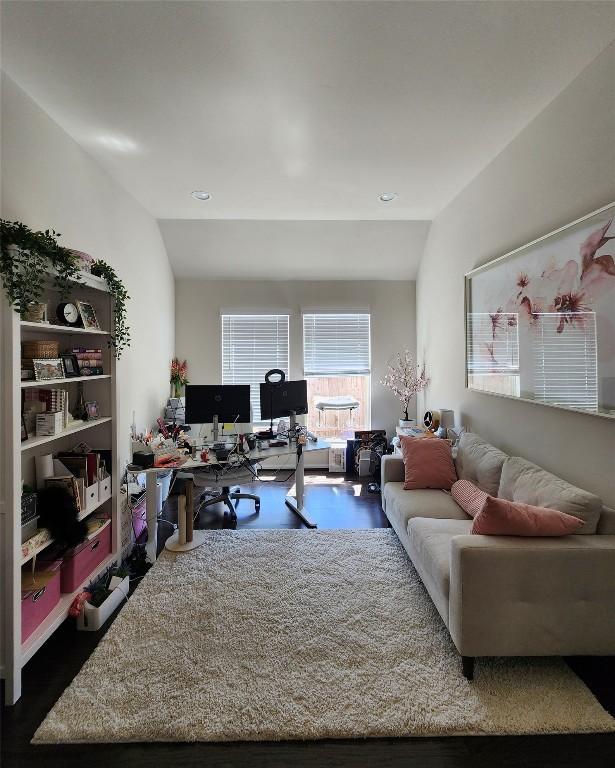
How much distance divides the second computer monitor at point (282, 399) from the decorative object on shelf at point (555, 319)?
173cm

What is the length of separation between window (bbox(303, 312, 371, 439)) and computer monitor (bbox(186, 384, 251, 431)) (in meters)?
1.74

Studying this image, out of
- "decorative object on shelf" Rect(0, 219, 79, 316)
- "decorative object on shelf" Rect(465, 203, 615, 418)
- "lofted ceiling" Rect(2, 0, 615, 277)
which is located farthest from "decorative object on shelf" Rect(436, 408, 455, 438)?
"decorative object on shelf" Rect(0, 219, 79, 316)

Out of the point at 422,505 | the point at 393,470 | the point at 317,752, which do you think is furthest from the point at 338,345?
the point at 317,752

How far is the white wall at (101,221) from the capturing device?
7.13ft

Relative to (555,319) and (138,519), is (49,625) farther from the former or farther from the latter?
(555,319)

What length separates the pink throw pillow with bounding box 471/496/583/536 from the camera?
1.79m

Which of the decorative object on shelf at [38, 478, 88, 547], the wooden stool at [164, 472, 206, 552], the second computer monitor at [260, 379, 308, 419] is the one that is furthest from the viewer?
the second computer monitor at [260, 379, 308, 419]

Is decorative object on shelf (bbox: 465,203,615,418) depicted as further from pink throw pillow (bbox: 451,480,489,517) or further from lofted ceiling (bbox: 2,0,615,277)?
lofted ceiling (bbox: 2,0,615,277)

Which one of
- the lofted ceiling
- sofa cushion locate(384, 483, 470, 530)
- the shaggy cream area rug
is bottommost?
the shaggy cream area rug

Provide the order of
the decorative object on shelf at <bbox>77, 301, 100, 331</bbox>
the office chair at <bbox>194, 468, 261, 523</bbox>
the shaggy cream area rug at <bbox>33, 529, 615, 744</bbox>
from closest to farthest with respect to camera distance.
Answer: the shaggy cream area rug at <bbox>33, 529, 615, 744</bbox>
the decorative object on shelf at <bbox>77, 301, 100, 331</bbox>
the office chair at <bbox>194, 468, 261, 523</bbox>

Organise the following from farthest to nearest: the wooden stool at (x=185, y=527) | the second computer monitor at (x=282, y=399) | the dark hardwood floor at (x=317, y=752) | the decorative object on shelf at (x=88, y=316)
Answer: the second computer monitor at (x=282, y=399), the wooden stool at (x=185, y=527), the decorative object on shelf at (x=88, y=316), the dark hardwood floor at (x=317, y=752)

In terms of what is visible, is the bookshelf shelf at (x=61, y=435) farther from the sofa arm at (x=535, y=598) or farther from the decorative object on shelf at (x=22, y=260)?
the sofa arm at (x=535, y=598)

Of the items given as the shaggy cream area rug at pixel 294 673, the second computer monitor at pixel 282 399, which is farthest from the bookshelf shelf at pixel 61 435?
the second computer monitor at pixel 282 399

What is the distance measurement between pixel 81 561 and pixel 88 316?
5.16ft
